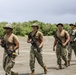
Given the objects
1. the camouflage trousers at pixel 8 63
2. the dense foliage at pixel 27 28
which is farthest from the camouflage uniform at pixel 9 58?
the dense foliage at pixel 27 28

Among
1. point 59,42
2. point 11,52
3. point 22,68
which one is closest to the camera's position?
point 11,52

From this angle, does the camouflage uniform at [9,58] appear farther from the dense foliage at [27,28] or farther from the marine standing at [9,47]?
the dense foliage at [27,28]

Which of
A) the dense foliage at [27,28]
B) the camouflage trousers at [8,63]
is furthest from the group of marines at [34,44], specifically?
the dense foliage at [27,28]

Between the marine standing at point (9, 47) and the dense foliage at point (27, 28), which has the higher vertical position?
the marine standing at point (9, 47)

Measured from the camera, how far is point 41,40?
44.5 ft

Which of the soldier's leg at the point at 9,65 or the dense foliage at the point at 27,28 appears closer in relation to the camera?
the soldier's leg at the point at 9,65

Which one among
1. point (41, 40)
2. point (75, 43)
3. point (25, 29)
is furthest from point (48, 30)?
point (41, 40)

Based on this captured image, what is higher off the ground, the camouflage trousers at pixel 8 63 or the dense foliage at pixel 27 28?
the camouflage trousers at pixel 8 63

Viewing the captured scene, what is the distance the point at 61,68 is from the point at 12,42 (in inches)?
157

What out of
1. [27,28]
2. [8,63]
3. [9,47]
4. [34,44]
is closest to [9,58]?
[8,63]

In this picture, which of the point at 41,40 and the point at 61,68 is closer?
the point at 41,40

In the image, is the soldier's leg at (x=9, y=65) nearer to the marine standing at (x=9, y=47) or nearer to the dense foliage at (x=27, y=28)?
the marine standing at (x=9, y=47)

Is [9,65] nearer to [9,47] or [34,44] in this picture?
[9,47]

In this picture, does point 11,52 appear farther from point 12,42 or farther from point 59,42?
point 59,42
